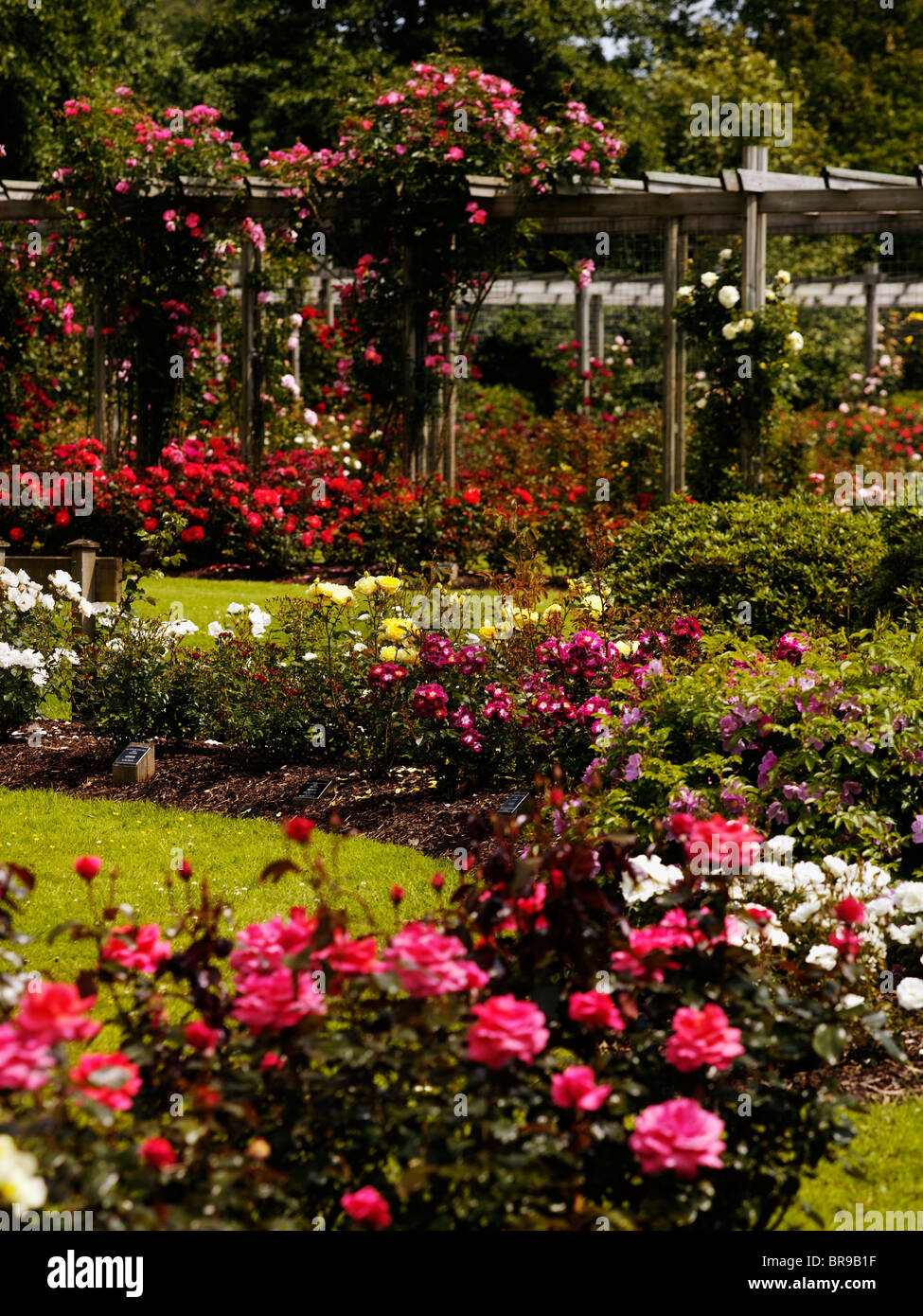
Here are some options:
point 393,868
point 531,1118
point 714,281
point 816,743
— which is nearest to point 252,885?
point 393,868

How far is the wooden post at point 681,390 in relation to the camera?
10.5m

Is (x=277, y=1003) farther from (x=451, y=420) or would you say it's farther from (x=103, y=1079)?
(x=451, y=420)

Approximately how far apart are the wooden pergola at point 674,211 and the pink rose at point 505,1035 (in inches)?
343

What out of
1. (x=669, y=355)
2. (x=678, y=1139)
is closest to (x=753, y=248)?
(x=669, y=355)

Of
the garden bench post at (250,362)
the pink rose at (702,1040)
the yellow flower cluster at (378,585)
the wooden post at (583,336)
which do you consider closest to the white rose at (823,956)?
the pink rose at (702,1040)

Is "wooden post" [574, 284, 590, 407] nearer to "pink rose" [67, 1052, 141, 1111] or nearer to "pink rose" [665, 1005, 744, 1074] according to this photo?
"pink rose" [665, 1005, 744, 1074]

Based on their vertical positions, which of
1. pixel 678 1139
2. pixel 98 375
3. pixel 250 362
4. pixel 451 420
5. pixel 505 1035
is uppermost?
pixel 250 362

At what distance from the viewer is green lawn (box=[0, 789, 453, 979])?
411 centimetres

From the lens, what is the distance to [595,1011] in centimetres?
224

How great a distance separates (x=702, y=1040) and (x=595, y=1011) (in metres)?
0.18

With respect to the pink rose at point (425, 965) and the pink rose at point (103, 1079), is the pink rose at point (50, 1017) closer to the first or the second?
the pink rose at point (103, 1079)

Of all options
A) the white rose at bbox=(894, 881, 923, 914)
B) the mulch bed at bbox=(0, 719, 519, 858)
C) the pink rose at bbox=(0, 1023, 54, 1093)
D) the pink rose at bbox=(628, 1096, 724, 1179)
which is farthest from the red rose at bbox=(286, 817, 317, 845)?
the mulch bed at bbox=(0, 719, 519, 858)

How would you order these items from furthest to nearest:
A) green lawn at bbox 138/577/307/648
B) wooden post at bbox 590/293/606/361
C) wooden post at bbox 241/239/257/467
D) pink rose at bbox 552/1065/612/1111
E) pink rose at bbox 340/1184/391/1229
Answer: wooden post at bbox 590/293/606/361 < wooden post at bbox 241/239/257/467 < green lawn at bbox 138/577/307/648 < pink rose at bbox 552/1065/612/1111 < pink rose at bbox 340/1184/391/1229

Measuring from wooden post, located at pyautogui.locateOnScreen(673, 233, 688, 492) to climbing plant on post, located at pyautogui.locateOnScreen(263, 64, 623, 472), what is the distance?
87 cm
